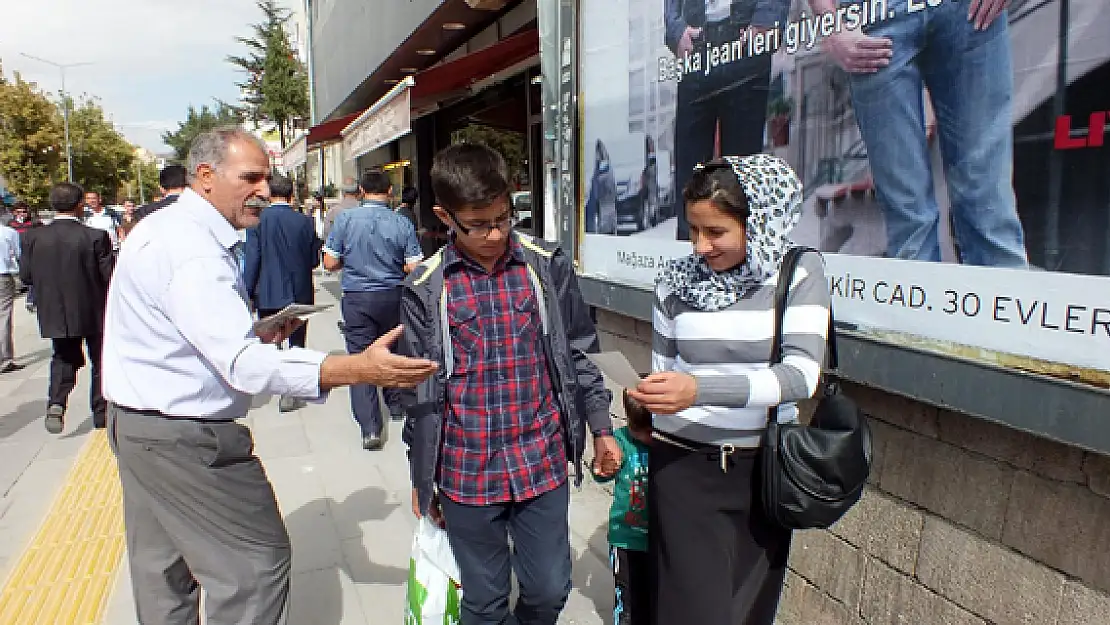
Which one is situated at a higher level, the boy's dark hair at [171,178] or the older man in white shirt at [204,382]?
the boy's dark hair at [171,178]

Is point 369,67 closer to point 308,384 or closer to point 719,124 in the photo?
point 719,124

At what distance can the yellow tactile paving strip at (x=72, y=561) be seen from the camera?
10.2 ft

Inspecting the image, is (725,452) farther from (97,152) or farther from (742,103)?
(97,152)

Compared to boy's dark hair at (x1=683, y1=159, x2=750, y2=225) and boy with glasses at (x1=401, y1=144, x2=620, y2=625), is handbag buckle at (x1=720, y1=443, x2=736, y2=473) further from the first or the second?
boy's dark hair at (x1=683, y1=159, x2=750, y2=225)

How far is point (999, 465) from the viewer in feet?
6.38

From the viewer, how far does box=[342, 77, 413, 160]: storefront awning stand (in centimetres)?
613

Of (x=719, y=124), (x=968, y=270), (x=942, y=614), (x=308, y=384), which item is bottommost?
(x=942, y=614)

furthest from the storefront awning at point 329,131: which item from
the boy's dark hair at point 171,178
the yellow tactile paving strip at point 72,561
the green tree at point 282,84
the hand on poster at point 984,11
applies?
the green tree at point 282,84

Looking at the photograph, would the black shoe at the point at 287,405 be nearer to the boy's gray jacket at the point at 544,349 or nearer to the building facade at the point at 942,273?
the building facade at the point at 942,273

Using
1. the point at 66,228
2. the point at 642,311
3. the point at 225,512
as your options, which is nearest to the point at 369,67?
the point at 66,228

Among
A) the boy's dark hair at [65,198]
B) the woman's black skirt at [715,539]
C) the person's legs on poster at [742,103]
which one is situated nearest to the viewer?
the woman's black skirt at [715,539]

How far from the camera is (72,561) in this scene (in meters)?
3.55

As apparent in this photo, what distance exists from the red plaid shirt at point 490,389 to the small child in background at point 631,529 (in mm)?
337

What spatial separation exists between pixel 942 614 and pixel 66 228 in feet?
20.7
